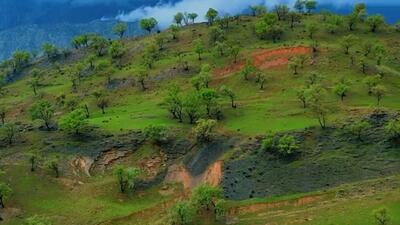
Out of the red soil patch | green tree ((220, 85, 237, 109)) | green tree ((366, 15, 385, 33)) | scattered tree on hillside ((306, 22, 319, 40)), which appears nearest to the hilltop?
the red soil patch

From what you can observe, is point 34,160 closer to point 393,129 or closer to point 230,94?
point 230,94

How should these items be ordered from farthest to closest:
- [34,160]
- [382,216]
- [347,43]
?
[347,43] → [34,160] → [382,216]

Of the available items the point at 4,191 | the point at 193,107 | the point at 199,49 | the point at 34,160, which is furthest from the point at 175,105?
the point at 199,49

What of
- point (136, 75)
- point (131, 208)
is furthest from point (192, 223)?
point (136, 75)

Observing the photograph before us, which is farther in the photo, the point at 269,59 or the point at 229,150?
the point at 269,59

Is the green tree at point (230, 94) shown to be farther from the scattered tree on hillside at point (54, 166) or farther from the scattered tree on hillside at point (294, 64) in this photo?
the scattered tree on hillside at point (54, 166)
